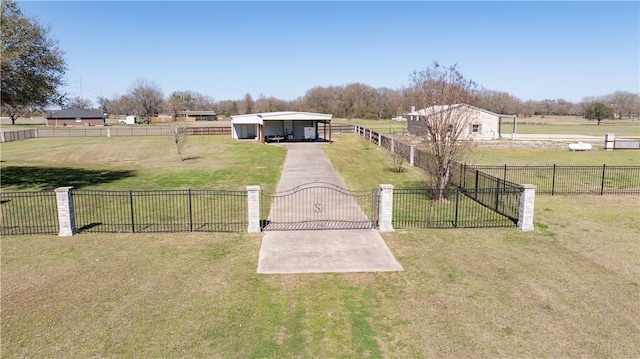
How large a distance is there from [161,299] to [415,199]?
1206cm

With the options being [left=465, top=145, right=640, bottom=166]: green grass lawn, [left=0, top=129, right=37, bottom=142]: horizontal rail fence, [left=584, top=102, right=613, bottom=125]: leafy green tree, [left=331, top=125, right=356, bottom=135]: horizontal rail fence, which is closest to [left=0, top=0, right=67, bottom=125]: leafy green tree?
[left=465, top=145, right=640, bottom=166]: green grass lawn

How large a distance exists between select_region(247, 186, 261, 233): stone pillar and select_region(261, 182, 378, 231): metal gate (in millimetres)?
419

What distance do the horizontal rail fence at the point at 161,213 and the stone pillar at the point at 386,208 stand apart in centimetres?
435

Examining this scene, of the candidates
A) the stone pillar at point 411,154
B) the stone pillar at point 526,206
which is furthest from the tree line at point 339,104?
the stone pillar at point 526,206

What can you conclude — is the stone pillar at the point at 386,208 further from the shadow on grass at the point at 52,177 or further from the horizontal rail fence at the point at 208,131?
the horizontal rail fence at the point at 208,131

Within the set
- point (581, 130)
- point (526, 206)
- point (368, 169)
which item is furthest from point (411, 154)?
point (581, 130)

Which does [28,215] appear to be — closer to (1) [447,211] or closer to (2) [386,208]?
(2) [386,208]

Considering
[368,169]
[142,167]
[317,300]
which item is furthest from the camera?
[142,167]

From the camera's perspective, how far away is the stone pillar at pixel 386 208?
43.8 feet

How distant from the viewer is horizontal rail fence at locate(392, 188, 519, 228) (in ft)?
47.3

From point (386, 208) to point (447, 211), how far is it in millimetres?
3836

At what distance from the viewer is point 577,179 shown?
23.1m

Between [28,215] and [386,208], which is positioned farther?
[28,215]

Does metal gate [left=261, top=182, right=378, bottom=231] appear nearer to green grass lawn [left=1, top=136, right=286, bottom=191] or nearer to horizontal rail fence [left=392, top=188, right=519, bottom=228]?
horizontal rail fence [left=392, top=188, right=519, bottom=228]
